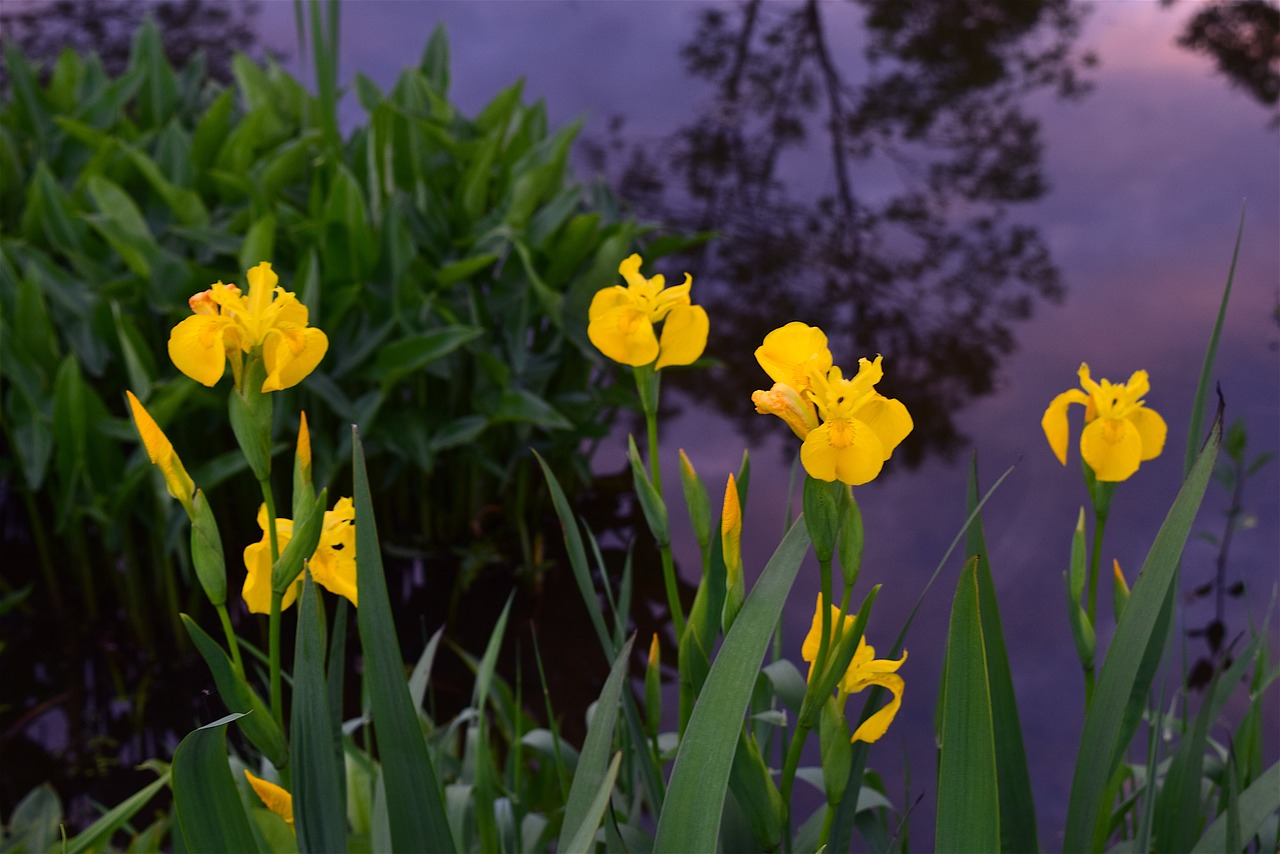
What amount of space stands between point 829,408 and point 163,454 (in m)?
0.46

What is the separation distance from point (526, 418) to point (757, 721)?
121 centimetres

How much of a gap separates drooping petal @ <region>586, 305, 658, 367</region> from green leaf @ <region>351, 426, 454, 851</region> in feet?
→ 0.65

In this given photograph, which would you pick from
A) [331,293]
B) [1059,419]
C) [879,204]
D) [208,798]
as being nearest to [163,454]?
[208,798]

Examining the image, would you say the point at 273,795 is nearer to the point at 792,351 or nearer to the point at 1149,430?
the point at 792,351

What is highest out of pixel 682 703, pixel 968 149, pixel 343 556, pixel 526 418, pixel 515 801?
pixel 968 149

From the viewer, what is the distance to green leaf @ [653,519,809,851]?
712 mm

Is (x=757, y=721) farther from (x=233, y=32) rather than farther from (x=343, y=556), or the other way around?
(x=233, y=32)

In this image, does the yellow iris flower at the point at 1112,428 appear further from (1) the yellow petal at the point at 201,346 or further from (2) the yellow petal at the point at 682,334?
(1) the yellow petal at the point at 201,346

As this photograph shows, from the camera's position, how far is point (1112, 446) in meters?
0.86

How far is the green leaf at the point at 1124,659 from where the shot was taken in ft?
2.56

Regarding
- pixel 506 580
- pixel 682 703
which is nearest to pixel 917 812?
pixel 506 580

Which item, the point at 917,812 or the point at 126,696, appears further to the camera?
the point at 126,696

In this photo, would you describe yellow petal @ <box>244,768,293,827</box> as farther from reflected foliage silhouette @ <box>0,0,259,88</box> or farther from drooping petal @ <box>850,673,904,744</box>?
reflected foliage silhouette @ <box>0,0,259,88</box>

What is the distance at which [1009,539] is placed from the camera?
2.45 m
